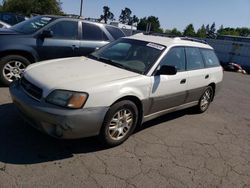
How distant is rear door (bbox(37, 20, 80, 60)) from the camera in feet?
21.5

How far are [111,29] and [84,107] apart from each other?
186 inches

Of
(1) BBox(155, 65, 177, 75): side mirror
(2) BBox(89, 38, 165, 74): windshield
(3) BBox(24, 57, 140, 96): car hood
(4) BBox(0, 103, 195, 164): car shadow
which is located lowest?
(4) BBox(0, 103, 195, 164): car shadow

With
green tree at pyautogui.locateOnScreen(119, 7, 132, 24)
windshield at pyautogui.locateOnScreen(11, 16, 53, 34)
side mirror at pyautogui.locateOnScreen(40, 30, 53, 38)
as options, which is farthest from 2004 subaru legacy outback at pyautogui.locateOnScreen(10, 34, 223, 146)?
green tree at pyautogui.locateOnScreen(119, 7, 132, 24)

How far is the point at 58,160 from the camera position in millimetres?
3576

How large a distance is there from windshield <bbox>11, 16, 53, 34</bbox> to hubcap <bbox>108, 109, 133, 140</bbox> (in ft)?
11.8

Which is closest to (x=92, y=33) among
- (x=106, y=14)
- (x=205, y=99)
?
(x=205, y=99)

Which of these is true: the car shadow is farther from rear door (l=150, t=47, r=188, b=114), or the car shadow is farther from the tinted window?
the tinted window

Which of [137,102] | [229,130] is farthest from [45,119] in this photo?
[229,130]

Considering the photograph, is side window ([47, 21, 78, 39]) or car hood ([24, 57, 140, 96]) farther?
side window ([47, 21, 78, 39])

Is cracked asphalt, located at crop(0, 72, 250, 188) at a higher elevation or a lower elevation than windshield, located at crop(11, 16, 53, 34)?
lower

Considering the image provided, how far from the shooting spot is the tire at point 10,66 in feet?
19.8

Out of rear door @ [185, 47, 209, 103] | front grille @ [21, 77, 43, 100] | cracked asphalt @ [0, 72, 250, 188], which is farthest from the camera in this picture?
rear door @ [185, 47, 209, 103]

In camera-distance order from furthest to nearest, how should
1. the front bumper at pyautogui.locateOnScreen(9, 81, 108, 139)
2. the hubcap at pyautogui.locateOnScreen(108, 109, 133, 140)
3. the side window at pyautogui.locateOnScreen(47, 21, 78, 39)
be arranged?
1. the side window at pyautogui.locateOnScreen(47, 21, 78, 39)
2. the hubcap at pyautogui.locateOnScreen(108, 109, 133, 140)
3. the front bumper at pyautogui.locateOnScreen(9, 81, 108, 139)

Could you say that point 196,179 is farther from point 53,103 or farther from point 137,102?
point 53,103
